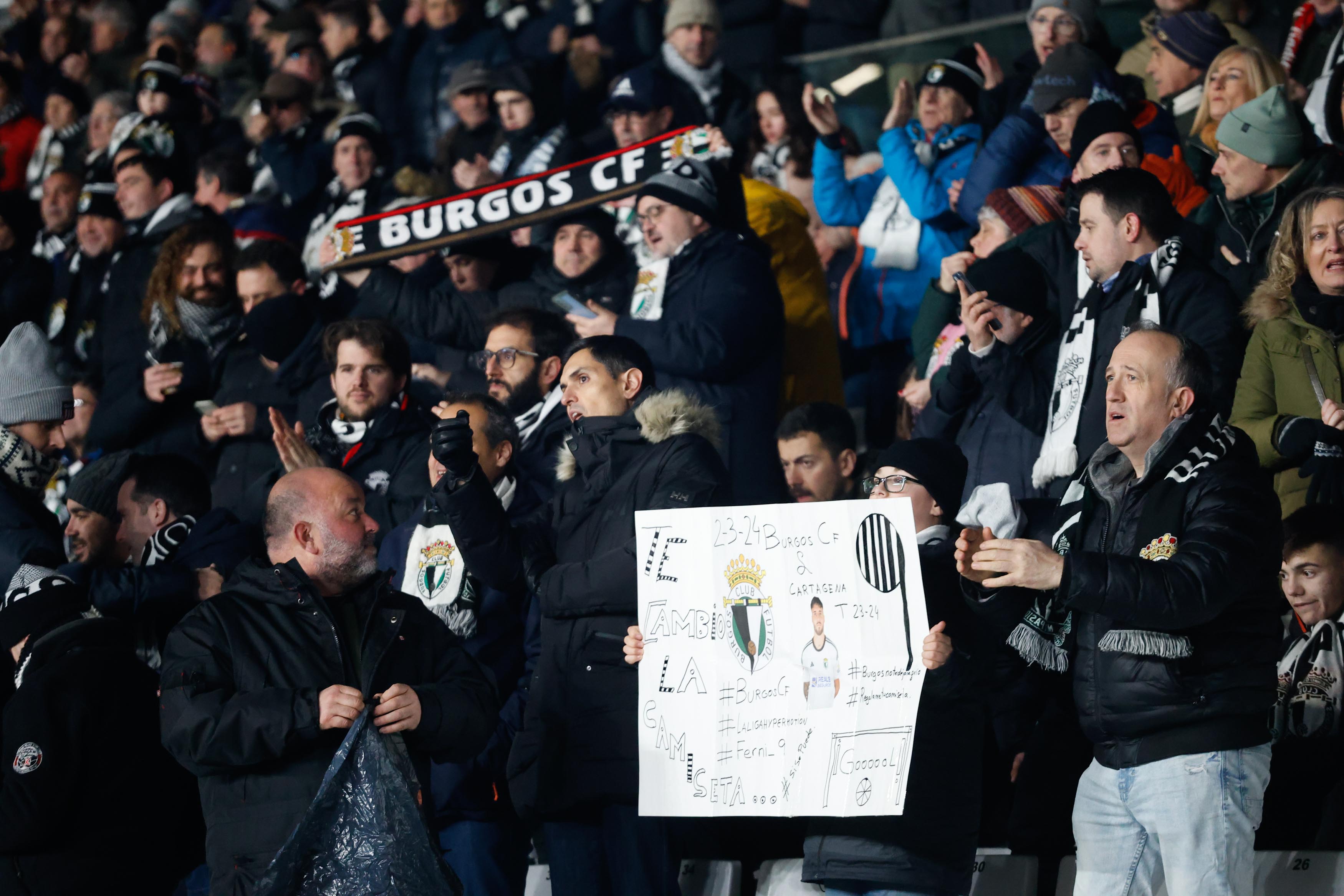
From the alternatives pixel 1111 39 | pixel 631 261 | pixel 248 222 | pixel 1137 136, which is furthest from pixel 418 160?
pixel 1137 136

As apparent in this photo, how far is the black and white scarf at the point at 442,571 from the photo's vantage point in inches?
235

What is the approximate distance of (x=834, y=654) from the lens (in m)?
4.68

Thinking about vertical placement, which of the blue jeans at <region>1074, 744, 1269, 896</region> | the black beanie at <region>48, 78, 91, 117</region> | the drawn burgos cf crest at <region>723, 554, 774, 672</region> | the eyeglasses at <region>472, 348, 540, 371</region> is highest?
the black beanie at <region>48, 78, 91, 117</region>

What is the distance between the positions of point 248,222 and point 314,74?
2.55m

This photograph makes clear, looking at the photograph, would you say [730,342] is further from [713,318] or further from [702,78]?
[702,78]

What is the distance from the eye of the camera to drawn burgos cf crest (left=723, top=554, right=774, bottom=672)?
4.77 meters

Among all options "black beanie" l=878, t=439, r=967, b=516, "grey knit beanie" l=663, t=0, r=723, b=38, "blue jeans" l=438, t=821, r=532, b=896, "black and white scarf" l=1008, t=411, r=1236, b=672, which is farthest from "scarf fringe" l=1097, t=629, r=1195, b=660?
"grey knit beanie" l=663, t=0, r=723, b=38

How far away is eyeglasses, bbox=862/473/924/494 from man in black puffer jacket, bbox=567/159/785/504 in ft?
4.96

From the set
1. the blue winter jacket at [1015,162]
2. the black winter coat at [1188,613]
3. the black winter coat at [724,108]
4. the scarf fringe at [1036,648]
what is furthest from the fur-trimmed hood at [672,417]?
the black winter coat at [724,108]

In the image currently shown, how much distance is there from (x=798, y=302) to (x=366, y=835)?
399 centimetres

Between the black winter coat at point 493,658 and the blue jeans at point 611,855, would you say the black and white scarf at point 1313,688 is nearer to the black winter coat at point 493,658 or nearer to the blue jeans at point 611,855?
the blue jeans at point 611,855

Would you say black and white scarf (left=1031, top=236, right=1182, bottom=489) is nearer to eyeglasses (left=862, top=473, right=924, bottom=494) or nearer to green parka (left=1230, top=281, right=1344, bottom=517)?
green parka (left=1230, top=281, right=1344, bottom=517)

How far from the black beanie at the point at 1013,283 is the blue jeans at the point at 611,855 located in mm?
2421

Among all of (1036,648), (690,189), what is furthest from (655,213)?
(1036,648)
